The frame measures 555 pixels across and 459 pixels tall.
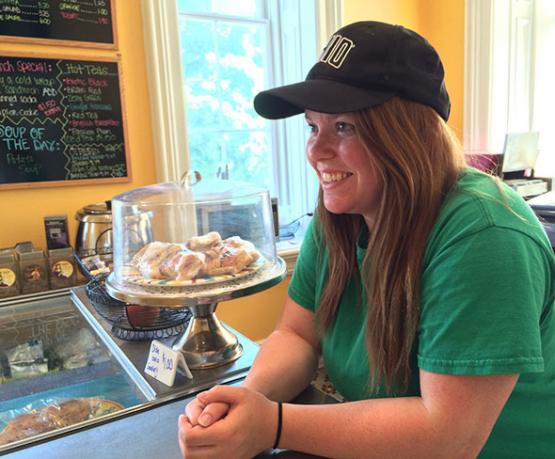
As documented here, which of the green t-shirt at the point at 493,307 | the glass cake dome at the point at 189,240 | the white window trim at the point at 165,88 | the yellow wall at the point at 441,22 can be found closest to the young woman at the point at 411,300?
the green t-shirt at the point at 493,307

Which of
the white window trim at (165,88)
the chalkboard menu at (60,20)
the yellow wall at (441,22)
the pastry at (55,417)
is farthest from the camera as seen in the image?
A: the yellow wall at (441,22)

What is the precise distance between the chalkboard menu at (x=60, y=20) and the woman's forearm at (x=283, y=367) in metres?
1.64

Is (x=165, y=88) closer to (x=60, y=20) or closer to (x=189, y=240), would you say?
(x=60, y=20)

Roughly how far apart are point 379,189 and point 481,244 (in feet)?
0.69

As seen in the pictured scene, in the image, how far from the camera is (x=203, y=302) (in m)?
1.00

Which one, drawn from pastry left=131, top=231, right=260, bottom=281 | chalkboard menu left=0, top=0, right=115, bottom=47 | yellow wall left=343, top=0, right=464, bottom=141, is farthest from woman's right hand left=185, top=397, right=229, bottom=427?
yellow wall left=343, top=0, right=464, bottom=141

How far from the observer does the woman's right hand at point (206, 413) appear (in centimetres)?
73

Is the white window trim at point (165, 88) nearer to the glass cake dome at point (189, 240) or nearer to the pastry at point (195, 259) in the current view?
the glass cake dome at point (189, 240)

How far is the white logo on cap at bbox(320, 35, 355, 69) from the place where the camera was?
2.65 ft

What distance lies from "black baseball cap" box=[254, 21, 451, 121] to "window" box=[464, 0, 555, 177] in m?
2.30

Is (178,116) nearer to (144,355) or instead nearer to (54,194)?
(54,194)

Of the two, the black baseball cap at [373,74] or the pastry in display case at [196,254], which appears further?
the pastry in display case at [196,254]

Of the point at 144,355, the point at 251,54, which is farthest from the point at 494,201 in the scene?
the point at 251,54

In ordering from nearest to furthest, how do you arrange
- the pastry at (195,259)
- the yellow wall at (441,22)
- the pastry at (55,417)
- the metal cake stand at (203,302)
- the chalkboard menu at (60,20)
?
the pastry at (55,417) → the metal cake stand at (203,302) → the pastry at (195,259) → the chalkboard menu at (60,20) → the yellow wall at (441,22)
